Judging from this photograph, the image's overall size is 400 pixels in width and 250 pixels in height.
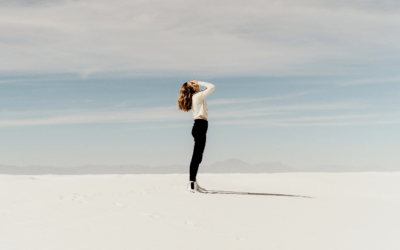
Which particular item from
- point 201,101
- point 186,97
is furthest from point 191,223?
point 186,97

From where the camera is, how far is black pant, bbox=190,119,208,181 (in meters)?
8.63

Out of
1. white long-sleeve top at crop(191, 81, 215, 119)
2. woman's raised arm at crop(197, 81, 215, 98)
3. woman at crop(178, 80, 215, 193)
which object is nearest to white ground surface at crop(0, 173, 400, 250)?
woman at crop(178, 80, 215, 193)

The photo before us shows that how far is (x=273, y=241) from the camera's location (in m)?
5.65

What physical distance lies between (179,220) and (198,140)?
257cm

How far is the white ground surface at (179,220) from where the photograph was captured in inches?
209

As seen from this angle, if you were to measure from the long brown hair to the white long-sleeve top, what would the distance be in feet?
0.34

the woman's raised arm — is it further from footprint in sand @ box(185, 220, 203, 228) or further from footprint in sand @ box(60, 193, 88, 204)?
footprint in sand @ box(60, 193, 88, 204)

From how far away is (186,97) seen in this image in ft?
28.7

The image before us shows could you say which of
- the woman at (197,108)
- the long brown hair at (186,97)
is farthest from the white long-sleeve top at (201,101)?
the long brown hair at (186,97)

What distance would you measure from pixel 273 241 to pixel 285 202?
2.88 m

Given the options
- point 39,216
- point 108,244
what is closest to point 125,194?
point 39,216

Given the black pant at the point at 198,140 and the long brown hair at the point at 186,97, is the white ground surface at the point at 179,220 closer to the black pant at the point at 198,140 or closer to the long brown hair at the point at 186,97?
the black pant at the point at 198,140

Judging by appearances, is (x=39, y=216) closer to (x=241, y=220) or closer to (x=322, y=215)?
(x=241, y=220)

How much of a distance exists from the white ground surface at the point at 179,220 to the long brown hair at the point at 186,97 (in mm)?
1966
